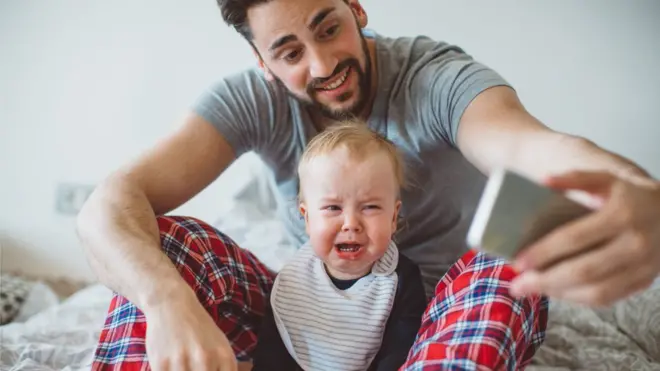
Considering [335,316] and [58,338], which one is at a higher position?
[335,316]

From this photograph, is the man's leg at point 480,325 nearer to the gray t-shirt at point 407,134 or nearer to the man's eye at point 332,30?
the gray t-shirt at point 407,134

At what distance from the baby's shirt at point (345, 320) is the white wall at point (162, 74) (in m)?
0.87

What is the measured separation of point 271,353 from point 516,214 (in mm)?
552

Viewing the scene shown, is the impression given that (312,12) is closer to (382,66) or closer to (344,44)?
(344,44)

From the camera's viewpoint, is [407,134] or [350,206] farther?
[407,134]

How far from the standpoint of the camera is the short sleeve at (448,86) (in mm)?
1001

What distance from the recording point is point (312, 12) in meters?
1.06

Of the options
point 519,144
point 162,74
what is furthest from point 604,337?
point 162,74

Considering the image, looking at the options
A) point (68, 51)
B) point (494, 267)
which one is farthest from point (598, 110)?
point (68, 51)

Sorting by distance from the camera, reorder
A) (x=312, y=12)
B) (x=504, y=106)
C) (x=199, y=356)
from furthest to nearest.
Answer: (x=312, y=12) < (x=504, y=106) < (x=199, y=356)

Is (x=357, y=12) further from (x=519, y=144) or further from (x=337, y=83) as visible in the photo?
(x=519, y=144)

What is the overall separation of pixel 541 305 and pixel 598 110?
0.91 m

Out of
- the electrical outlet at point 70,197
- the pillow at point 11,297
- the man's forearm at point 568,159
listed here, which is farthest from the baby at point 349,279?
the electrical outlet at point 70,197

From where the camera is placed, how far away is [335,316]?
3.22 ft
